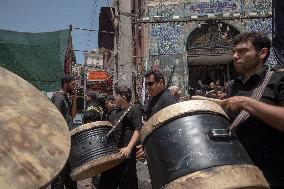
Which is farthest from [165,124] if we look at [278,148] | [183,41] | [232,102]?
[183,41]

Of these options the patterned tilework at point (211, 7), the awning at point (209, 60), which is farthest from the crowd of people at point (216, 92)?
the patterned tilework at point (211, 7)

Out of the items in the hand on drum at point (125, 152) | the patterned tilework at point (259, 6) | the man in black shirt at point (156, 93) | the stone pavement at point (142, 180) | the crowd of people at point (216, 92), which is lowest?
the stone pavement at point (142, 180)

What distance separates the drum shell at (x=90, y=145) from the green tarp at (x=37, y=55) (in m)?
9.56

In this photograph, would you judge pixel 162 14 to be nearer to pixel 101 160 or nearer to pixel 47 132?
pixel 101 160

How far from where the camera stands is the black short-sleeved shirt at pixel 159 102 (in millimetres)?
4594

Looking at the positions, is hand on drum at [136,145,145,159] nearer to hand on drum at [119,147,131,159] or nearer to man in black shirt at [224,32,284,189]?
hand on drum at [119,147,131,159]

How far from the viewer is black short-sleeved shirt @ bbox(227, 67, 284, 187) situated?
2291 mm

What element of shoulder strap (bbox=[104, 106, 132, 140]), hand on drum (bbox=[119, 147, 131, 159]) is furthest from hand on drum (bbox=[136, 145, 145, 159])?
→ shoulder strap (bbox=[104, 106, 132, 140])

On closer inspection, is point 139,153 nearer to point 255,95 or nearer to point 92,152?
point 92,152

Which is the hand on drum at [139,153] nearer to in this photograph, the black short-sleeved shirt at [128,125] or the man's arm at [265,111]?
the black short-sleeved shirt at [128,125]

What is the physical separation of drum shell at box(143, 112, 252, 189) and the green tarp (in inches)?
476

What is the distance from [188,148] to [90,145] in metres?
2.64

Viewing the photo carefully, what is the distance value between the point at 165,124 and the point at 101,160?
2302mm

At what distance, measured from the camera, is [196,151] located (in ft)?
6.56
